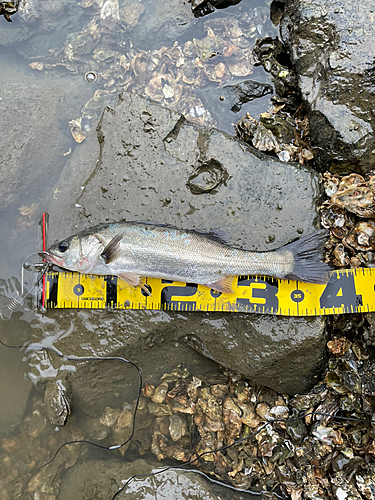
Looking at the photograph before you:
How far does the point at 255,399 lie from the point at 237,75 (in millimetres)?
5371

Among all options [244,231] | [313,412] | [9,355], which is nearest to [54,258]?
[9,355]

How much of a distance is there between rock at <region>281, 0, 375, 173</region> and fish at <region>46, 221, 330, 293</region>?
4.65 feet

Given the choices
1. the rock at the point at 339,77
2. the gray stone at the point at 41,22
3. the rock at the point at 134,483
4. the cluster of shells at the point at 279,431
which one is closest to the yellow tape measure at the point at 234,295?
the cluster of shells at the point at 279,431

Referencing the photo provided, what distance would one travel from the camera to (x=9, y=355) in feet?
16.5

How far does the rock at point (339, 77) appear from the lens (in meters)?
4.81

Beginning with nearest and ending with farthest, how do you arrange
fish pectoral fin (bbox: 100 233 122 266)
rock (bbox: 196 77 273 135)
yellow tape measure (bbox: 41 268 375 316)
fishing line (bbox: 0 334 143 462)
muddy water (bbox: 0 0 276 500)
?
fish pectoral fin (bbox: 100 233 122 266)
yellow tape measure (bbox: 41 268 375 316)
fishing line (bbox: 0 334 143 462)
muddy water (bbox: 0 0 276 500)
rock (bbox: 196 77 273 135)

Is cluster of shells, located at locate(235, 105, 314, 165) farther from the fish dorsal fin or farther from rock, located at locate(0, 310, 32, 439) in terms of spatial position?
rock, located at locate(0, 310, 32, 439)

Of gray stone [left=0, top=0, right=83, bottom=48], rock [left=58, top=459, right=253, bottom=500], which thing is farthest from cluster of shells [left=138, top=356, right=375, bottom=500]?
gray stone [left=0, top=0, right=83, bottom=48]

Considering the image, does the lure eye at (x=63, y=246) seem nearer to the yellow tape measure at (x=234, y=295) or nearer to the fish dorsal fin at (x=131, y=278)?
the yellow tape measure at (x=234, y=295)

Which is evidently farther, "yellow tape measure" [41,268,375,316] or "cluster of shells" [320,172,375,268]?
"cluster of shells" [320,172,375,268]

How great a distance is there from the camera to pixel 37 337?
495 cm

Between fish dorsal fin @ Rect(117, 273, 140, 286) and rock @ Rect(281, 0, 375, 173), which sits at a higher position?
rock @ Rect(281, 0, 375, 173)

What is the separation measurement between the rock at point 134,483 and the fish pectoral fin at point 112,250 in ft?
10.5

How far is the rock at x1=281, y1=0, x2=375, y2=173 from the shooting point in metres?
4.81
